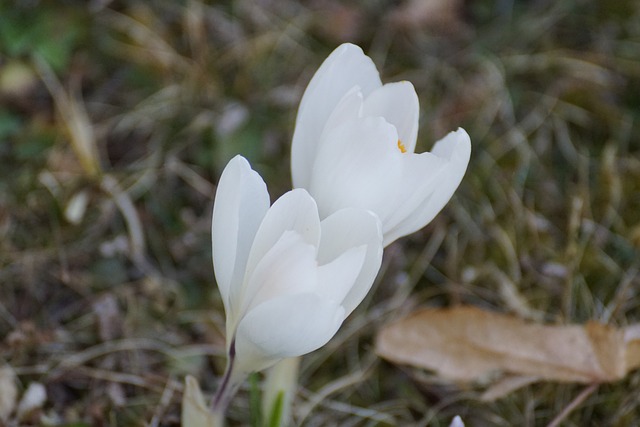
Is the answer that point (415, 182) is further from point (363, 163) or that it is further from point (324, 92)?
point (324, 92)

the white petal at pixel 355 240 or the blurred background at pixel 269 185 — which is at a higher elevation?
the white petal at pixel 355 240

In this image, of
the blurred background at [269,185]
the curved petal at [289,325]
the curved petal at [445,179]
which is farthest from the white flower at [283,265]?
the blurred background at [269,185]

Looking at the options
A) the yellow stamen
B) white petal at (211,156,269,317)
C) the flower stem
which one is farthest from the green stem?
the yellow stamen

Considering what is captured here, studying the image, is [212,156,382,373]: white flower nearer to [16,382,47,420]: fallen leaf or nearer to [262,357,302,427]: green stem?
[262,357,302,427]: green stem

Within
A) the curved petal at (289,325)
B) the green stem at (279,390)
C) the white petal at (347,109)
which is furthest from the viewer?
the green stem at (279,390)

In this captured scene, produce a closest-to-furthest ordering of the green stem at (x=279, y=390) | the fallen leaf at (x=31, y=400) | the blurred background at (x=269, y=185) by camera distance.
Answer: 1. the green stem at (x=279, y=390)
2. the fallen leaf at (x=31, y=400)
3. the blurred background at (x=269, y=185)

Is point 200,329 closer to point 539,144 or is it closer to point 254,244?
point 254,244

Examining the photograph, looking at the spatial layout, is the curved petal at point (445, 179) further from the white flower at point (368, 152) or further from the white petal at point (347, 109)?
the white petal at point (347, 109)

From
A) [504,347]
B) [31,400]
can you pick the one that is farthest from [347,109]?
[31,400]
